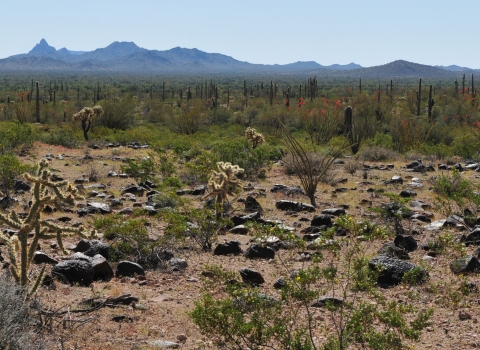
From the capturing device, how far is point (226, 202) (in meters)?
11.5

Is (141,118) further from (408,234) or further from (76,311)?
(76,311)

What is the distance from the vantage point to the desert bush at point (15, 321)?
14.6ft

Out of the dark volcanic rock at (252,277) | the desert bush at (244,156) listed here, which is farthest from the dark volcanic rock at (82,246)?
the desert bush at (244,156)

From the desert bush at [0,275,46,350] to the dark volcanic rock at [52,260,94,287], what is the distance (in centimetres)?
160

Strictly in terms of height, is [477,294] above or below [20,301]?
below

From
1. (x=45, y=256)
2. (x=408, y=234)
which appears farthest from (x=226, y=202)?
(x=45, y=256)

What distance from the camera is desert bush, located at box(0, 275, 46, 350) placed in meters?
4.45

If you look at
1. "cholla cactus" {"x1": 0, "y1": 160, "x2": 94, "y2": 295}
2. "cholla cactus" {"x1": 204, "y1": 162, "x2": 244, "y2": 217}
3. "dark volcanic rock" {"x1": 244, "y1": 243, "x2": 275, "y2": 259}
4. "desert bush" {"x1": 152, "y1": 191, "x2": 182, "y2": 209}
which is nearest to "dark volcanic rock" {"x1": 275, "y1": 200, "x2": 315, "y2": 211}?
"desert bush" {"x1": 152, "y1": 191, "x2": 182, "y2": 209}

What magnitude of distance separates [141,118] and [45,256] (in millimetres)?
34139

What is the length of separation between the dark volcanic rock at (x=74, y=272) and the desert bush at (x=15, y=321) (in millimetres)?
1595

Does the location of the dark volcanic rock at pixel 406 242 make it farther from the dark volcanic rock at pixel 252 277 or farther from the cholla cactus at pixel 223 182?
the cholla cactus at pixel 223 182

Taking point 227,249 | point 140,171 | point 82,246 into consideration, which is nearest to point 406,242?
point 227,249

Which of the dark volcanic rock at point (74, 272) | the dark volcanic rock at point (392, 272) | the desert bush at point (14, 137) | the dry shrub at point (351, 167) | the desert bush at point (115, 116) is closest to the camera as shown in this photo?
the dark volcanic rock at point (74, 272)

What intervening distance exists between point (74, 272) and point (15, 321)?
2.14 m
